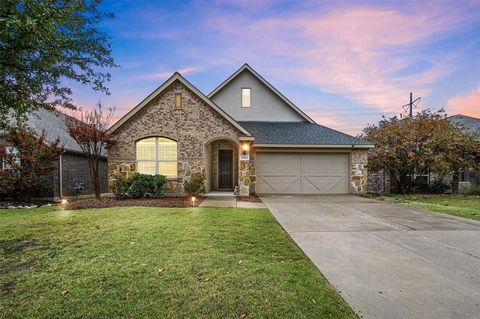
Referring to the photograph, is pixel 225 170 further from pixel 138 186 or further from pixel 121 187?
pixel 121 187

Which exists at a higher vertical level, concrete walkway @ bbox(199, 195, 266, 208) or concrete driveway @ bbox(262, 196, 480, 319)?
concrete walkway @ bbox(199, 195, 266, 208)

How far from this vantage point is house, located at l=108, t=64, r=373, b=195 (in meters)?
13.4

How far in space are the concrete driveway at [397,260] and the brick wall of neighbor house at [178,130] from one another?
6.21 meters

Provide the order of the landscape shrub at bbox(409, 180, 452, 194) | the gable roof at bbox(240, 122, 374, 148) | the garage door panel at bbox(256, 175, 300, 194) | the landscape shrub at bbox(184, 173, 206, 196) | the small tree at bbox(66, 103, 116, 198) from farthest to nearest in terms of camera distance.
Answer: the landscape shrub at bbox(409, 180, 452, 194) → the garage door panel at bbox(256, 175, 300, 194) → the gable roof at bbox(240, 122, 374, 148) → the landscape shrub at bbox(184, 173, 206, 196) → the small tree at bbox(66, 103, 116, 198)

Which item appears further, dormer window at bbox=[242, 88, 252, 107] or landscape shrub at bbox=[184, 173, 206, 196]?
dormer window at bbox=[242, 88, 252, 107]

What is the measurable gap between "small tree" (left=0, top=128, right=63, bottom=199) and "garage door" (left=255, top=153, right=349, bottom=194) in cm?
1044

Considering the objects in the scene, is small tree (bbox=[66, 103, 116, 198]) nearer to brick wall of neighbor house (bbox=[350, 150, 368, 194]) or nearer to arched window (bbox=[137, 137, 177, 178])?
arched window (bbox=[137, 137, 177, 178])

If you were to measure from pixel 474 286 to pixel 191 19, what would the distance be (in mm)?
14612

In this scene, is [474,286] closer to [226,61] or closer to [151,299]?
[151,299]

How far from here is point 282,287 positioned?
347cm

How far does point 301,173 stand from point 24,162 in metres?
13.7

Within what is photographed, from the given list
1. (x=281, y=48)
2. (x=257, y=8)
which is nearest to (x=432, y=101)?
(x=281, y=48)

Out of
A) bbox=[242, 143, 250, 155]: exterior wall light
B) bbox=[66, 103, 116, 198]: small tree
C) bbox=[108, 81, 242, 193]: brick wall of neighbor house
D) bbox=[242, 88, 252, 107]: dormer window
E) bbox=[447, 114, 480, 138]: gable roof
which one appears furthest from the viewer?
bbox=[447, 114, 480, 138]: gable roof

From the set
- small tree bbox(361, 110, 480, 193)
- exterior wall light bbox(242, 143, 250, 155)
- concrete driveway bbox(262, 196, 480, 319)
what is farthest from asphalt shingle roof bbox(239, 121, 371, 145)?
concrete driveway bbox(262, 196, 480, 319)
